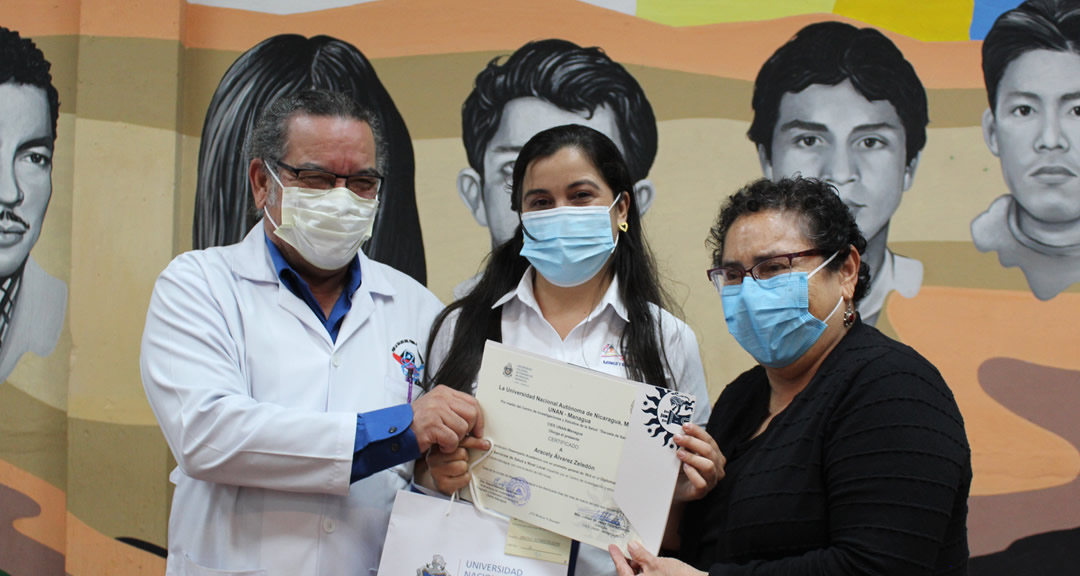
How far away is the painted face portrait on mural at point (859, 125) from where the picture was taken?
303 cm

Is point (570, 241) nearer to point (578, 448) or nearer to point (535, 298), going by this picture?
point (535, 298)

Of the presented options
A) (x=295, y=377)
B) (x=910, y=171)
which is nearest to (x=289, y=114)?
(x=295, y=377)

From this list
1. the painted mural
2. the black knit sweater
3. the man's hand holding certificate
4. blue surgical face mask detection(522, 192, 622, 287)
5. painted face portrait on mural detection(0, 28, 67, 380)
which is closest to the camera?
the black knit sweater

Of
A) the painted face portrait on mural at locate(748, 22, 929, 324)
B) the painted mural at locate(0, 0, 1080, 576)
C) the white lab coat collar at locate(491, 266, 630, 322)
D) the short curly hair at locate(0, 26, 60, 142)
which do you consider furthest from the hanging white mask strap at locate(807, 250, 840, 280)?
the short curly hair at locate(0, 26, 60, 142)

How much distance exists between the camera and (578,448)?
5.13ft

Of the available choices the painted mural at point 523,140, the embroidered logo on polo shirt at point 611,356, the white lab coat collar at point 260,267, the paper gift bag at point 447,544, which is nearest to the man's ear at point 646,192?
the painted mural at point 523,140

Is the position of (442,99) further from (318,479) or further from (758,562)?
(758,562)

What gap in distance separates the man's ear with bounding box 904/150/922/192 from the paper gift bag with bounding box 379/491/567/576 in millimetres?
2377

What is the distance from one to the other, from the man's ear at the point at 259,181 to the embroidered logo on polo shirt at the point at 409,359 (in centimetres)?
54

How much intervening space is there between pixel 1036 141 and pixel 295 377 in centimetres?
314

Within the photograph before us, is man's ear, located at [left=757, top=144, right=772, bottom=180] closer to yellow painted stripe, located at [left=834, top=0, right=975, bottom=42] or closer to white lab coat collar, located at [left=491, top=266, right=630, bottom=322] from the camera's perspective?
yellow painted stripe, located at [left=834, top=0, right=975, bottom=42]

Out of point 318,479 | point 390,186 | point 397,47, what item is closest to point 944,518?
point 318,479

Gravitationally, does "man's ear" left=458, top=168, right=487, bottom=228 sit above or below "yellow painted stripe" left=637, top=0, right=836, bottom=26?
below

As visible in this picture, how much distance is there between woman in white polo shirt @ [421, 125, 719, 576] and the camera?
191cm
